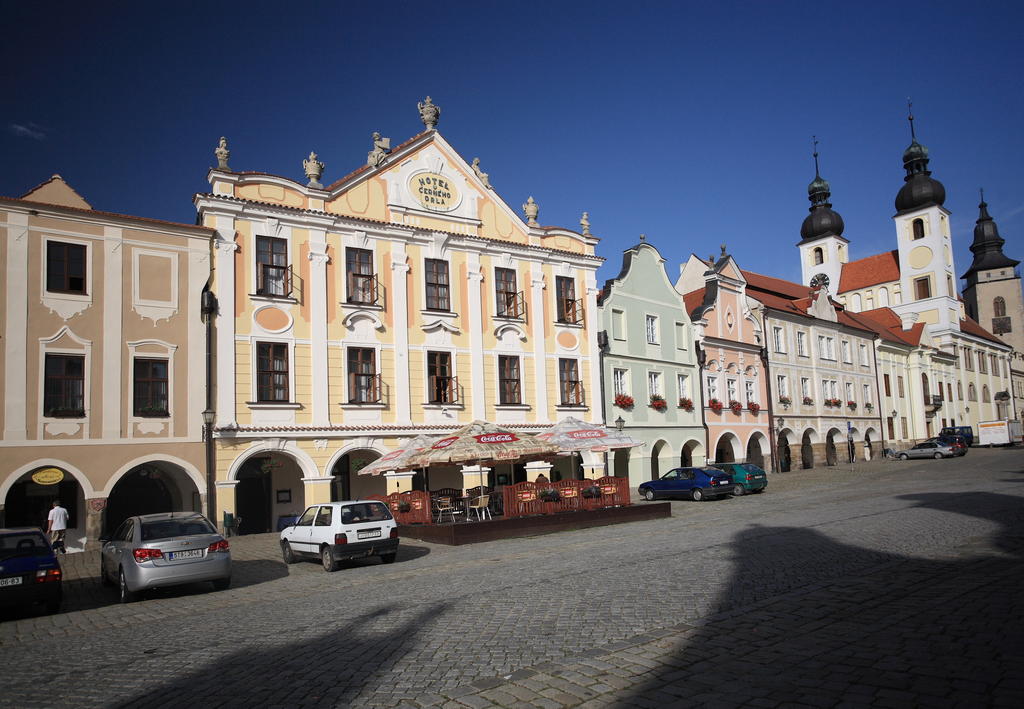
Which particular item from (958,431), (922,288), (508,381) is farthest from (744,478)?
(922,288)

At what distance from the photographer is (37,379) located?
21.8 m

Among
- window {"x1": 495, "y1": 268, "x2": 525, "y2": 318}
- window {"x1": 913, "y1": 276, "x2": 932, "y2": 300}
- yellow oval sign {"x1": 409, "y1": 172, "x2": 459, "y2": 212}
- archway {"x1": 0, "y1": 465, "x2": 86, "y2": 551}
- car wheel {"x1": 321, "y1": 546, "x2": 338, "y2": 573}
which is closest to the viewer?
car wheel {"x1": 321, "y1": 546, "x2": 338, "y2": 573}

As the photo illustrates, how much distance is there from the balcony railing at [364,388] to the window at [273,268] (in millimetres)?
3710

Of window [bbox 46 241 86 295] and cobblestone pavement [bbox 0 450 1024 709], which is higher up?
window [bbox 46 241 86 295]

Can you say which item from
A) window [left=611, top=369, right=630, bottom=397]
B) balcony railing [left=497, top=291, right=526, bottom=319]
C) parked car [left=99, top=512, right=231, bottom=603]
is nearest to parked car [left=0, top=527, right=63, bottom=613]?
parked car [left=99, top=512, right=231, bottom=603]

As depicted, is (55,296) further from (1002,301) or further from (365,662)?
(1002,301)

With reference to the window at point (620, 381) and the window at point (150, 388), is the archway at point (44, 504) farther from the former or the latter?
the window at point (620, 381)

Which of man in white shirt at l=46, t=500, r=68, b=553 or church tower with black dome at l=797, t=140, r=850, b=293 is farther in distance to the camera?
church tower with black dome at l=797, t=140, r=850, b=293

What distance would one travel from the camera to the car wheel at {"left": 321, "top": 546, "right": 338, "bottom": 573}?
17.0 m

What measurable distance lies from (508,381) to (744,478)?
1082 centimetres

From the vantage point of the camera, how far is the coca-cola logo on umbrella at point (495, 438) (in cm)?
2299

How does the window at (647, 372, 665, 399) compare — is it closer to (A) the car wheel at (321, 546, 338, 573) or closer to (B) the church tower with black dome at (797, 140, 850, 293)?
(A) the car wheel at (321, 546, 338, 573)

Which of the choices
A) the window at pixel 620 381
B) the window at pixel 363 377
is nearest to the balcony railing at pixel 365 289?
the window at pixel 363 377

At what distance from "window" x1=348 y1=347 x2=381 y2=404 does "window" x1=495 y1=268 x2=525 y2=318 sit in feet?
19.7
